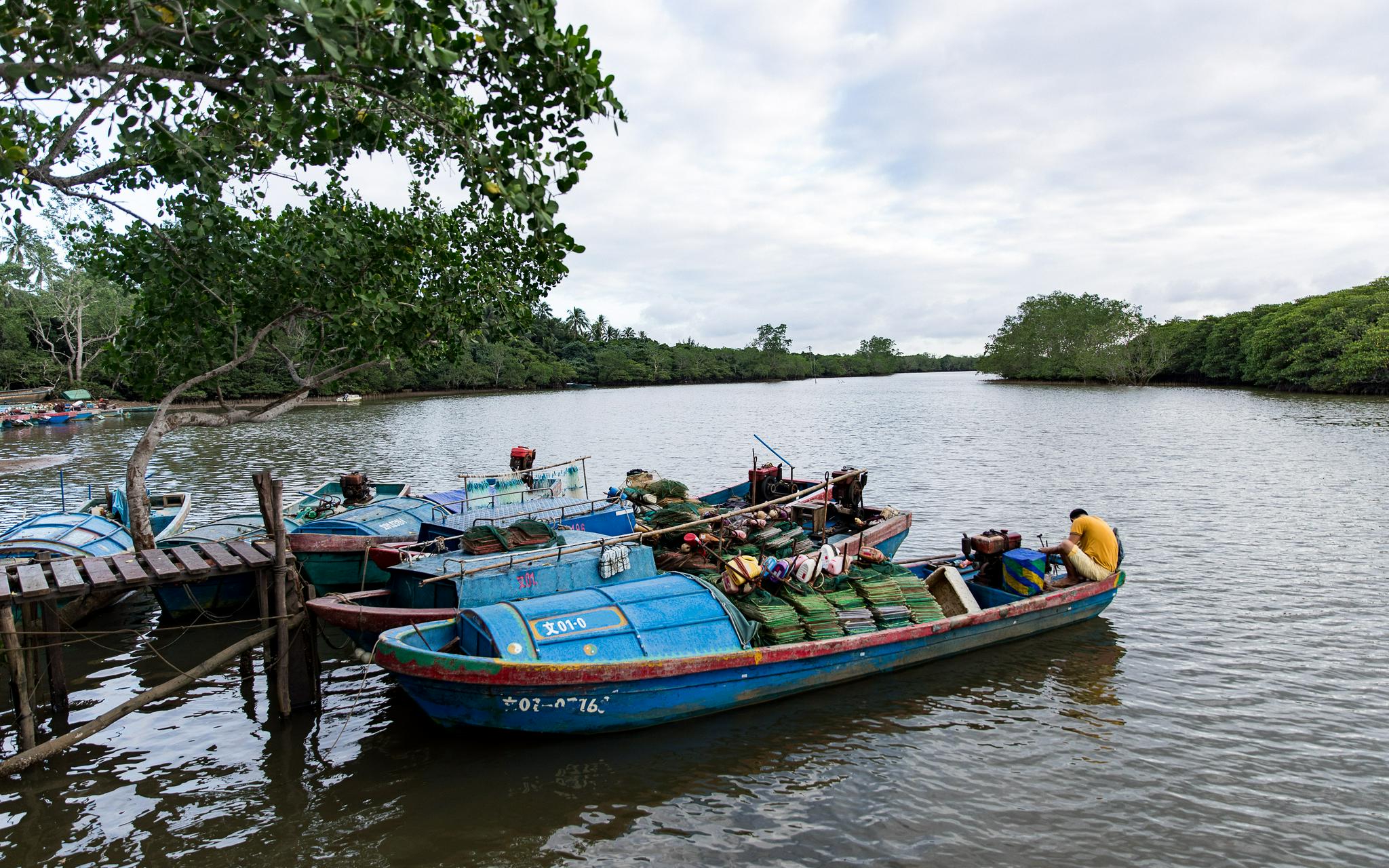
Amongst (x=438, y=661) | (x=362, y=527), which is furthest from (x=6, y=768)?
(x=362, y=527)

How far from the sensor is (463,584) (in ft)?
37.4

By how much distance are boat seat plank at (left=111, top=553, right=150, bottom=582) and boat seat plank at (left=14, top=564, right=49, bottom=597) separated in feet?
2.34

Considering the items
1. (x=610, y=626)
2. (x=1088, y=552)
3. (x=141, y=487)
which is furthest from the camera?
(x=1088, y=552)

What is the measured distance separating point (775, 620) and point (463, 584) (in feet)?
15.5

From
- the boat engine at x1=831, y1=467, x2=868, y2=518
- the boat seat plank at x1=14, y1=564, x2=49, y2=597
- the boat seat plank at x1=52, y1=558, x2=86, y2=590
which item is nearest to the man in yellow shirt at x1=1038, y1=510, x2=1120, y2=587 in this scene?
the boat engine at x1=831, y1=467, x2=868, y2=518

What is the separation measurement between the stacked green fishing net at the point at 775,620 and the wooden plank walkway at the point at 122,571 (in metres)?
6.82

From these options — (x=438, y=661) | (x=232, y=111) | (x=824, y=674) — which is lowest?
(x=824, y=674)

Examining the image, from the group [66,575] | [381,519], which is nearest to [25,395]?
[381,519]

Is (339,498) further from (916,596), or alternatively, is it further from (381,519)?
(916,596)

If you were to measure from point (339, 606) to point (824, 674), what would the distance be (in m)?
7.18

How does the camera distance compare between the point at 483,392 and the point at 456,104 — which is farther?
the point at 483,392

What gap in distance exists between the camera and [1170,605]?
15.4m

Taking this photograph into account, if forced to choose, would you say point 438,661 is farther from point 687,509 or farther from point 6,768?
point 687,509

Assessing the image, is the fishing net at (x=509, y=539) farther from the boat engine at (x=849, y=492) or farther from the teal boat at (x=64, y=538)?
the boat engine at (x=849, y=492)
